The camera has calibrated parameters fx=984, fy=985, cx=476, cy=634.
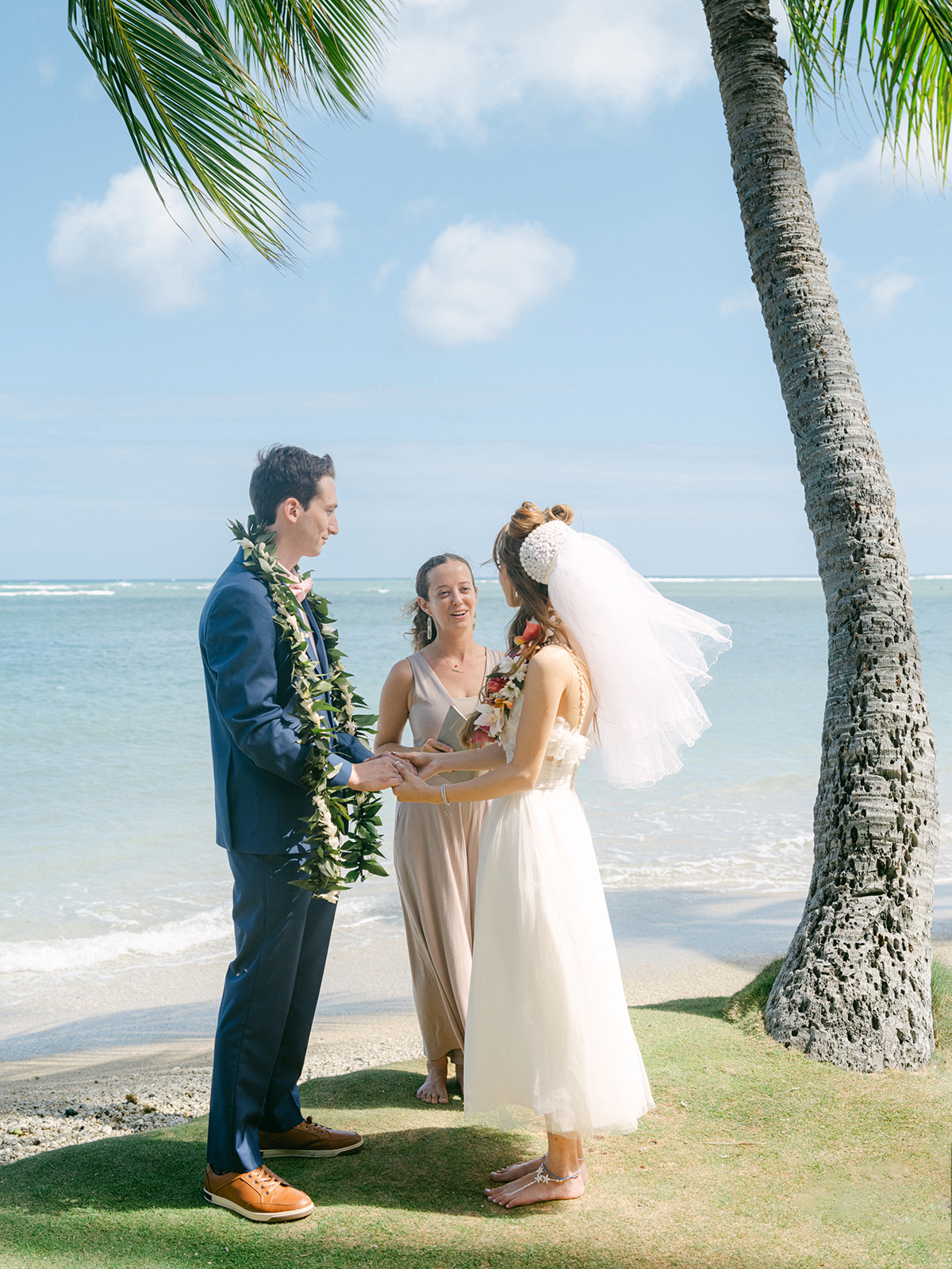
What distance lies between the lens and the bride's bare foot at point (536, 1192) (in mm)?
3271

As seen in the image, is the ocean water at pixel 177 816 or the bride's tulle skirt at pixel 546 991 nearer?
the bride's tulle skirt at pixel 546 991

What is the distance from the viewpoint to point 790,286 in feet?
16.2

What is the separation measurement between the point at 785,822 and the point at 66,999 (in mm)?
8294

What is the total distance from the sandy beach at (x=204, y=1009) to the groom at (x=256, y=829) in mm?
1715

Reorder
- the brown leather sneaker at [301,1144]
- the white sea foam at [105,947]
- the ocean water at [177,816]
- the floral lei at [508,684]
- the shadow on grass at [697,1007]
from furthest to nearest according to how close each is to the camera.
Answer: the ocean water at [177,816]
the white sea foam at [105,947]
the shadow on grass at [697,1007]
the brown leather sneaker at [301,1144]
the floral lei at [508,684]

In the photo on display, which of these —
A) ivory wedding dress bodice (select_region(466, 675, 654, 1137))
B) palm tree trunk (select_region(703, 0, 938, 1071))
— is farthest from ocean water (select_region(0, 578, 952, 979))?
palm tree trunk (select_region(703, 0, 938, 1071))

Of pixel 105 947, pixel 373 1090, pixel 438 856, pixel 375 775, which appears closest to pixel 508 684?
pixel 375 775

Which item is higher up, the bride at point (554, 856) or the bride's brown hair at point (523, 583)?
the bride's brown hair at point (523, 583)

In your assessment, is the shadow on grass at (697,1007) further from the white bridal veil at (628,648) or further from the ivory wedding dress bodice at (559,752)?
the ivory wedding dress bodice at (559,752)

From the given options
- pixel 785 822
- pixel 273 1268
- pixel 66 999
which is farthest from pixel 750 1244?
pixel 785 822

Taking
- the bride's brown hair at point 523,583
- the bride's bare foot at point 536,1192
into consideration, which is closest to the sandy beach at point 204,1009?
the bride's bare foot at point 536,1192

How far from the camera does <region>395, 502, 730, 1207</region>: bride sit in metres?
3.19

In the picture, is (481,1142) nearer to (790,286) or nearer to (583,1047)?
(583,1047)

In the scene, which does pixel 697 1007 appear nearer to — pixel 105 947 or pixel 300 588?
pixel 300 588
